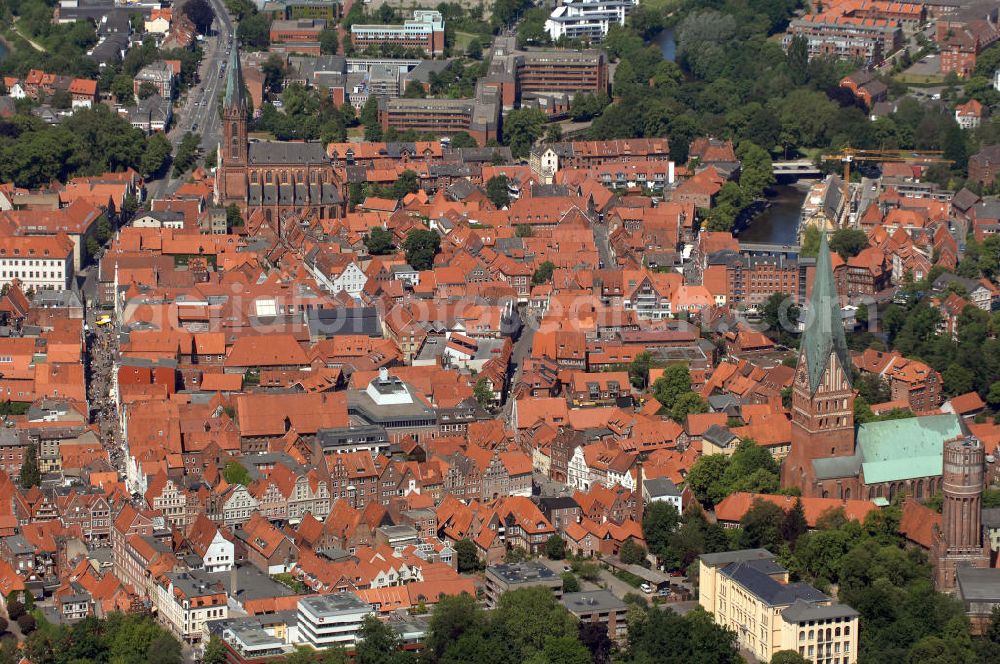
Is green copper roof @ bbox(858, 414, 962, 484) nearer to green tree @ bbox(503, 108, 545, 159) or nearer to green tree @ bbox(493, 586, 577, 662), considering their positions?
green tree @ bbox(493, 586, 577, 662)

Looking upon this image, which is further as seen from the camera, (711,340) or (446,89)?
(446,89)

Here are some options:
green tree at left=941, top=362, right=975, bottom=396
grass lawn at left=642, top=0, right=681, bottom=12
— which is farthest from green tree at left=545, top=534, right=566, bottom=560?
grass lawn at left=642, top=0, right=681, bottom=12

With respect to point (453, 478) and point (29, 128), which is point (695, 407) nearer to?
point (453, 478)

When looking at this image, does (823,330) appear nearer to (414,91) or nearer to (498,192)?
(498,192)

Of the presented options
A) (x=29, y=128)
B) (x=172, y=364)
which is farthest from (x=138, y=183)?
(x=172, y=364)

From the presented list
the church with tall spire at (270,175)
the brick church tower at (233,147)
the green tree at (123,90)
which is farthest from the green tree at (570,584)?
the green tree at (123,90)
